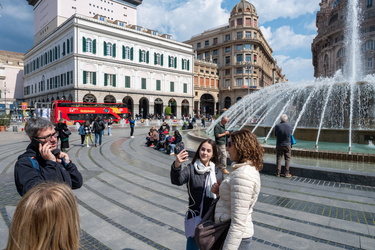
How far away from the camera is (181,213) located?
4535 millimetres

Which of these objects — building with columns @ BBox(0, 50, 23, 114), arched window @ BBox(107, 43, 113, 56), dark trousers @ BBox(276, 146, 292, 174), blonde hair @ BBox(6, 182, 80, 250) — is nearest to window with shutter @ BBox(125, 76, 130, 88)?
arched window @ BBox(107, 43, 113, 56)

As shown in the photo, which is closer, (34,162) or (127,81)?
(34,162)

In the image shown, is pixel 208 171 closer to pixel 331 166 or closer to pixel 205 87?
pixel 331 166

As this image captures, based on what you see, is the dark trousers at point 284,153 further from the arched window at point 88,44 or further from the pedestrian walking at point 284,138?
the arched window at point 88,44

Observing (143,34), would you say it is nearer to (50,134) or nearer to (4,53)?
(50,134)

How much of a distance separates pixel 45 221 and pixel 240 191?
4.49 ft

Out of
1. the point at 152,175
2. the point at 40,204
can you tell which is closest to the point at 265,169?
the point at 152,175

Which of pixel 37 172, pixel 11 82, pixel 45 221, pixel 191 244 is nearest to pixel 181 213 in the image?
pixel 191 244

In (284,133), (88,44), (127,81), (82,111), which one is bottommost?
(284,133)

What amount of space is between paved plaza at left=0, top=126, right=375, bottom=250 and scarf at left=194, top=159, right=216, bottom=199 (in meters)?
1.37

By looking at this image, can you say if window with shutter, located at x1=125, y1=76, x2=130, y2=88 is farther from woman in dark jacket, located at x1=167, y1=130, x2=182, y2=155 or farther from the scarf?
the scarf

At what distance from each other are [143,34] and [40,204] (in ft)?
150

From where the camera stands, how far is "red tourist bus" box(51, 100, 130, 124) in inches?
1164

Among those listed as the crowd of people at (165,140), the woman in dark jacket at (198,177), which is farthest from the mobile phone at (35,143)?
the crowd of people at (165,140)
